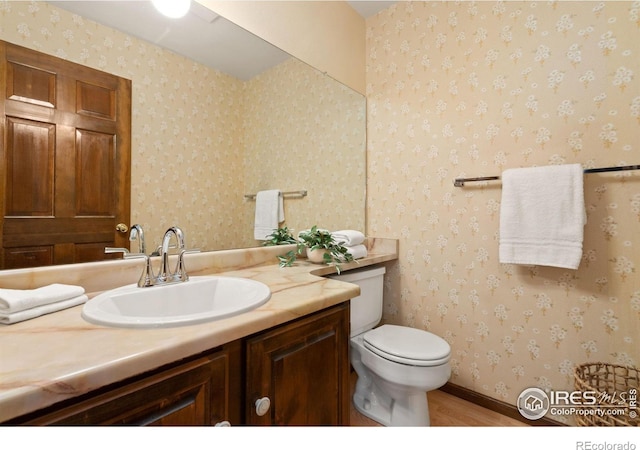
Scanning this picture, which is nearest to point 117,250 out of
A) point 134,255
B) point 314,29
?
point 134,255

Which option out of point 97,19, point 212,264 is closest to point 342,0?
point 97,19

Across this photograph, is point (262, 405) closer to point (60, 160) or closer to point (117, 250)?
point (117, 250)

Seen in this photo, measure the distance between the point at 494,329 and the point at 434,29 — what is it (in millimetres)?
1699

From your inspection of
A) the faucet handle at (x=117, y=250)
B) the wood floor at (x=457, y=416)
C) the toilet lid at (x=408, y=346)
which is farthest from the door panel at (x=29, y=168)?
the wood floor at (x=457, y=416)

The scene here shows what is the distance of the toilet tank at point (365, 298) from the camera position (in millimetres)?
1511

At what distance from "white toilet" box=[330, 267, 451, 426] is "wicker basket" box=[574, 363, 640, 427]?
516 millimetres

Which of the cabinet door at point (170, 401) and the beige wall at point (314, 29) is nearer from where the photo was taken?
the cabinet door at point (170, 401)

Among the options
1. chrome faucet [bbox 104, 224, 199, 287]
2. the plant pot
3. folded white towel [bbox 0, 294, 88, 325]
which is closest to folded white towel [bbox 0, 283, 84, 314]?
folded white towel [bbox 0, 294, 88, 325]

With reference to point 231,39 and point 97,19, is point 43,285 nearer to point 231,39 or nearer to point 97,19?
point 97,19

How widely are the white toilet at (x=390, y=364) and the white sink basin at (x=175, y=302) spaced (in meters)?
0.60

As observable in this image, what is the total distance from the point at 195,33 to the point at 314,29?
0.75m

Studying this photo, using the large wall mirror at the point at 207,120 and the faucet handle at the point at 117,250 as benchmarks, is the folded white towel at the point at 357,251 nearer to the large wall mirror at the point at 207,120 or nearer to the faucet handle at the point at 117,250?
the large wall mirror at the point at 207,120

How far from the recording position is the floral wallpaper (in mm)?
1190

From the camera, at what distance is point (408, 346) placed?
1314mm
